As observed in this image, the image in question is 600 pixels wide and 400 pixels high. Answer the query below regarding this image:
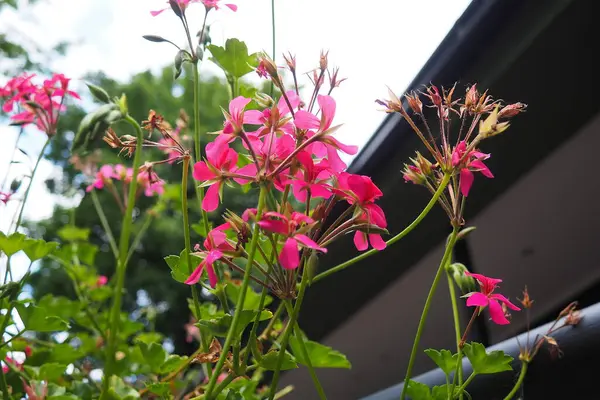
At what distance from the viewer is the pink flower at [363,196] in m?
0.49

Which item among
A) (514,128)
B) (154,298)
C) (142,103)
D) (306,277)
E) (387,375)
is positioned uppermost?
(142,103)

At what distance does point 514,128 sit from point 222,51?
0.82 m

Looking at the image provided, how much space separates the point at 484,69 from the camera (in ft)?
3.52

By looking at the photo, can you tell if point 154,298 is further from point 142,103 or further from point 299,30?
point 299,30

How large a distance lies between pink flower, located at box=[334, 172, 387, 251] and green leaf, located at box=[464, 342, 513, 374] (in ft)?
0.76

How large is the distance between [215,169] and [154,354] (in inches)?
18.9

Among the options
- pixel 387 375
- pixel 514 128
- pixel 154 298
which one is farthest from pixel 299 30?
pixel 154 298

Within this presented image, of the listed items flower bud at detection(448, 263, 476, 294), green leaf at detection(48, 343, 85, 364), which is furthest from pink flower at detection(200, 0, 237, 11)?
green leaf at detection(48, 343, 85, 364)

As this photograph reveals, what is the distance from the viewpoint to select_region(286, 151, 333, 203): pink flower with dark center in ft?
1.63

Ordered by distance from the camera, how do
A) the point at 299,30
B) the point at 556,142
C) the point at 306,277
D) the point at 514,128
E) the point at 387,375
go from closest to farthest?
the point at 306,277
the point at 299,30
the point at 514,128
the point at 556,142
the point at 387,375

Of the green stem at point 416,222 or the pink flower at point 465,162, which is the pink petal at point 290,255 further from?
the pink flower at point 465,162

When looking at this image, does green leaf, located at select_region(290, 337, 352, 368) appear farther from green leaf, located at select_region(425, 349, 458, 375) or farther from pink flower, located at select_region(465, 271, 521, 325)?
pink flower, located at select_region(465, 271, 521, 325)

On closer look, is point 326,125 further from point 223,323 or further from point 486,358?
point 486,358

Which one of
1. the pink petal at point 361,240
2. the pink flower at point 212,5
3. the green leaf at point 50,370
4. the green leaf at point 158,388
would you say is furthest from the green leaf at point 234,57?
A: the green leaf at point 50,370
